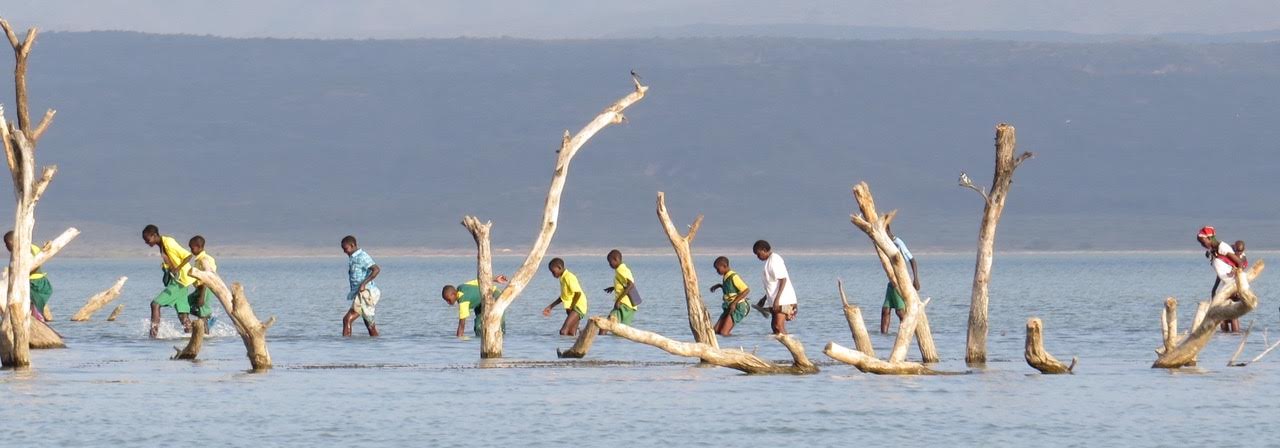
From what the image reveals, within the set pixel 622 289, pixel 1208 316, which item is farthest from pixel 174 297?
pixel 1208 316

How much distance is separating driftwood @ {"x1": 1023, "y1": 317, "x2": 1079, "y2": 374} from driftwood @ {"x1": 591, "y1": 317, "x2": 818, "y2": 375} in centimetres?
193

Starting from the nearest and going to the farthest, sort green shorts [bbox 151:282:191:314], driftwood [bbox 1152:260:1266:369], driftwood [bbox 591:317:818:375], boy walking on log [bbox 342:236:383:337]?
driftwood [bbox 1152:260:1266:369], driftwood [bbox 591:317:818:375], green shorts [bbox 151:282:191:314], boy walking on log [bbox 342:236:383:337]

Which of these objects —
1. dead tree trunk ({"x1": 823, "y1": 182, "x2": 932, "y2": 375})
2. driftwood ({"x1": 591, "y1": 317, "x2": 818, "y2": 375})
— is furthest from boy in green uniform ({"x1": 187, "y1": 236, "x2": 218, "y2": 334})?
dead tree trunk ({"x1": 823, "y1": 182, "x2": 932, "y2": 375})

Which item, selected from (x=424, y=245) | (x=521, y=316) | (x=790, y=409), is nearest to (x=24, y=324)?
(x=790, y=409)

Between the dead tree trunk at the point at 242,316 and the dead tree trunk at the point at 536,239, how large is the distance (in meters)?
2.08

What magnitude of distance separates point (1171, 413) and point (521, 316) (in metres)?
19.7

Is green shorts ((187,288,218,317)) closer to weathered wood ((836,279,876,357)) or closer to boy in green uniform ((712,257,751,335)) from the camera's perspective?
boy in green uniform ((712,257,751,335))

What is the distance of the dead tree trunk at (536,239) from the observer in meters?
21.0

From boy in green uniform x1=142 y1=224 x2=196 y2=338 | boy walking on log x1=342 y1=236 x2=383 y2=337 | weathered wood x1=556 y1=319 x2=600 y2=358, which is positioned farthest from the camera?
boy walking on log x1=342 y1=236 x2=383 y2=337

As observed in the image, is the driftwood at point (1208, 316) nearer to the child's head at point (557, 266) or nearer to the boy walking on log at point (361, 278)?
the child's head at point (557, 266)

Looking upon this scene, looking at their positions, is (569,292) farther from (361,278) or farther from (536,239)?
(536,239)

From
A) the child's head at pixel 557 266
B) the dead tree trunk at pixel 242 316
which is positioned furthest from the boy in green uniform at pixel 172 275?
the child's head at pixel 557 266

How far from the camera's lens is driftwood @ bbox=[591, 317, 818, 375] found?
61.8ft

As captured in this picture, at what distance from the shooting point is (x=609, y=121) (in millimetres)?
21469
